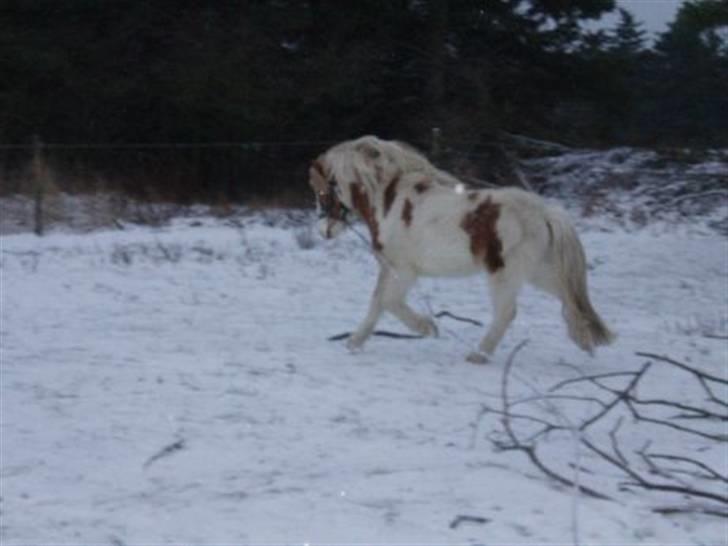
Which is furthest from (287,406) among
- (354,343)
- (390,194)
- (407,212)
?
(390,194)

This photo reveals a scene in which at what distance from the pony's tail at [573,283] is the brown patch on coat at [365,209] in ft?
3.72

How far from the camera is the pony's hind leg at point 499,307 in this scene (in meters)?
7.50

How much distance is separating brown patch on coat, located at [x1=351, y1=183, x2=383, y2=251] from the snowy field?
2.34ft

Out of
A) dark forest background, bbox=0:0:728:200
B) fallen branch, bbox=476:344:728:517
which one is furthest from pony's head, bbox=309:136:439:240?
dark forest background, bbox=0:0:728:200

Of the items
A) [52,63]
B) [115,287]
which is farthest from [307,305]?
[52,63]

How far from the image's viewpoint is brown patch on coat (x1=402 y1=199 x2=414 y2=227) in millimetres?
7688

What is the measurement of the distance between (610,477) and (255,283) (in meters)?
5.82

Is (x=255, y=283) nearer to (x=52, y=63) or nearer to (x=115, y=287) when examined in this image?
(x=115, y=287)

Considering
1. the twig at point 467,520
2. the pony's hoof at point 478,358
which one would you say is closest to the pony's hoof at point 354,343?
the pony's hoof at point 478,358

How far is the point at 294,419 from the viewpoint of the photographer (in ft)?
19.4

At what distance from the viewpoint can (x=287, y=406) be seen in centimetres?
618

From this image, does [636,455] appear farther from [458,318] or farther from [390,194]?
[458,318]

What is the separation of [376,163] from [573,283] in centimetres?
149

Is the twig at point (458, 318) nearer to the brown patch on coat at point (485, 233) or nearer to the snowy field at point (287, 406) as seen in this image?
the snowy field at point (287, 406)
